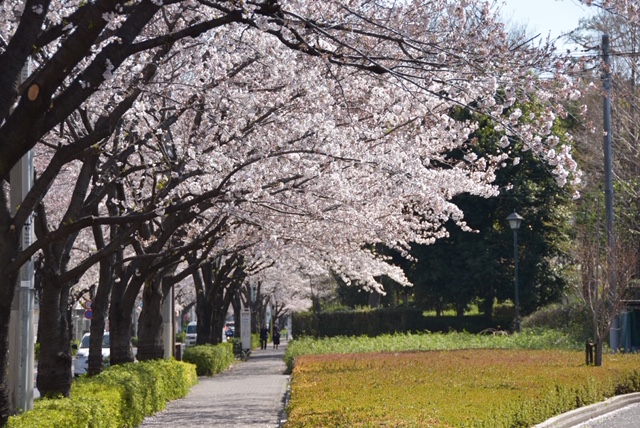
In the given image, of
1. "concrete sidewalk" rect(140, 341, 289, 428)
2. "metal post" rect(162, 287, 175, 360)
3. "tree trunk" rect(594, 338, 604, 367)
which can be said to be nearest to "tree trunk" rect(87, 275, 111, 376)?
"concrete sidewalk" rect(140, 341, 289, 428)

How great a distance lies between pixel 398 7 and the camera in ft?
39.7

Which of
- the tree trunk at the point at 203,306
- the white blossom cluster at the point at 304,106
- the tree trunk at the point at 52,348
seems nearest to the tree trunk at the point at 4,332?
the white blossom cluster at the point at 304,106

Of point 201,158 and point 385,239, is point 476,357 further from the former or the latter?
point 201,158

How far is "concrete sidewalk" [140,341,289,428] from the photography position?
16594 millimetres

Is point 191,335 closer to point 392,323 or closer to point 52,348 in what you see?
point 392,323

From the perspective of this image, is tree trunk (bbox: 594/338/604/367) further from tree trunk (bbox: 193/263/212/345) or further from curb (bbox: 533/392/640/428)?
tree trunk (bbox: 193/263/212/345)

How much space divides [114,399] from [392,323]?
30855mm

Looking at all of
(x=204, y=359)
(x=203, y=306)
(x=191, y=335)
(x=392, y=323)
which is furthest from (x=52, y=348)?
(x=191, y=335)

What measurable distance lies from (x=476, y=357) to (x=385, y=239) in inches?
145

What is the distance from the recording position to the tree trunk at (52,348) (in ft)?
42.6

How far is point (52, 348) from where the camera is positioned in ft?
43.0

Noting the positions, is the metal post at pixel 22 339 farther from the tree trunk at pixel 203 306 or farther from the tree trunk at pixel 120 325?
the tree trunk at pixel 203 306

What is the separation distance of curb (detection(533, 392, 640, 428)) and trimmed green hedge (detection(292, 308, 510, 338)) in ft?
77.8

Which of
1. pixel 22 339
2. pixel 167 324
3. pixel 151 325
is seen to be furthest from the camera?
pixel 167 324
